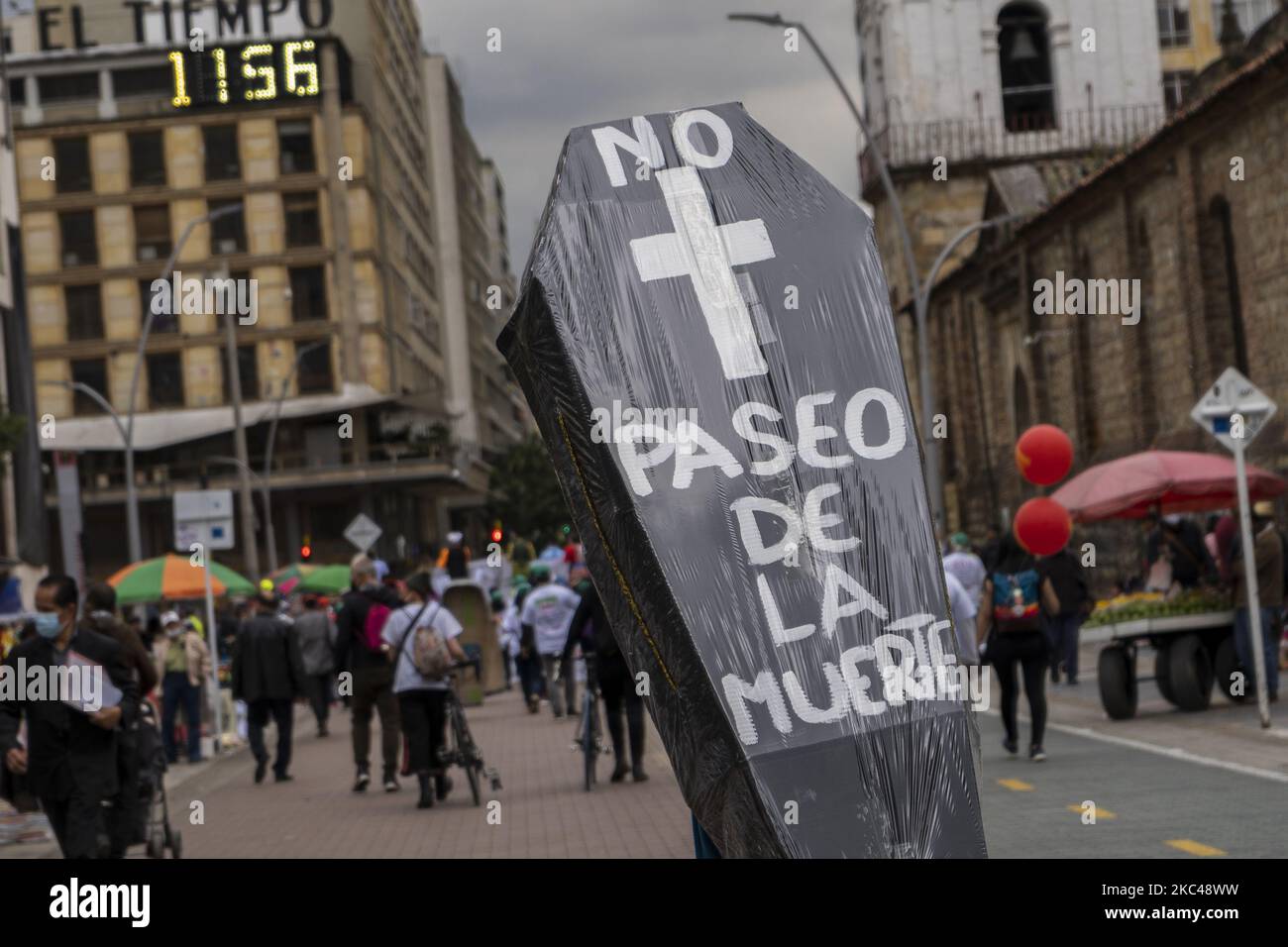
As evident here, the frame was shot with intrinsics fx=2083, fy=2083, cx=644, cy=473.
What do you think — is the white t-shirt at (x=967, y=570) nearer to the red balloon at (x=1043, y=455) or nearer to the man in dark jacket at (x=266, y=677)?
the red balloon at (x=1043, y=455)

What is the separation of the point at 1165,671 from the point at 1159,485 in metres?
3.24

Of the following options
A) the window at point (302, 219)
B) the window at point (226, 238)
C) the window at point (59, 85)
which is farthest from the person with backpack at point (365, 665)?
the window at point (59, 85)

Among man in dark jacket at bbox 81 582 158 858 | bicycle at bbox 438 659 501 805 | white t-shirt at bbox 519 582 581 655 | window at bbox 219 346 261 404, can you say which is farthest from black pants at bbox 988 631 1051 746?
window at bbox 219 346 261 404

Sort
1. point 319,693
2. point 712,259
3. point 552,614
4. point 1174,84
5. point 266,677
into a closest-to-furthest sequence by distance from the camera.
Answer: point 712,259, point 266,677, point 552,614, point 319,693, point 1174,84

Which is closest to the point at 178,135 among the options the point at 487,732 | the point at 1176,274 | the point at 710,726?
the point at 1176,274

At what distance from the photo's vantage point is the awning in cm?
8100

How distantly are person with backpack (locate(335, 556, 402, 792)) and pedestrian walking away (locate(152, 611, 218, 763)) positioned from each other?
479 centimetres

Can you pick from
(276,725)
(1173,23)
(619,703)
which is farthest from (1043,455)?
(1173,23)

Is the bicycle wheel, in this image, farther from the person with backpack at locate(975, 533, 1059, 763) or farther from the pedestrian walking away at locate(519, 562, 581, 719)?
the pedestrian walking away at locate(519, 562, 581, 719)

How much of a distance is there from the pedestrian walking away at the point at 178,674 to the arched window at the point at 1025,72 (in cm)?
3505

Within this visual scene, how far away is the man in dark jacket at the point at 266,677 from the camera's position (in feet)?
67.2

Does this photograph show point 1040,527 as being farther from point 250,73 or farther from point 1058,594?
point 250,73

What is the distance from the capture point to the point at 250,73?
276 ft
